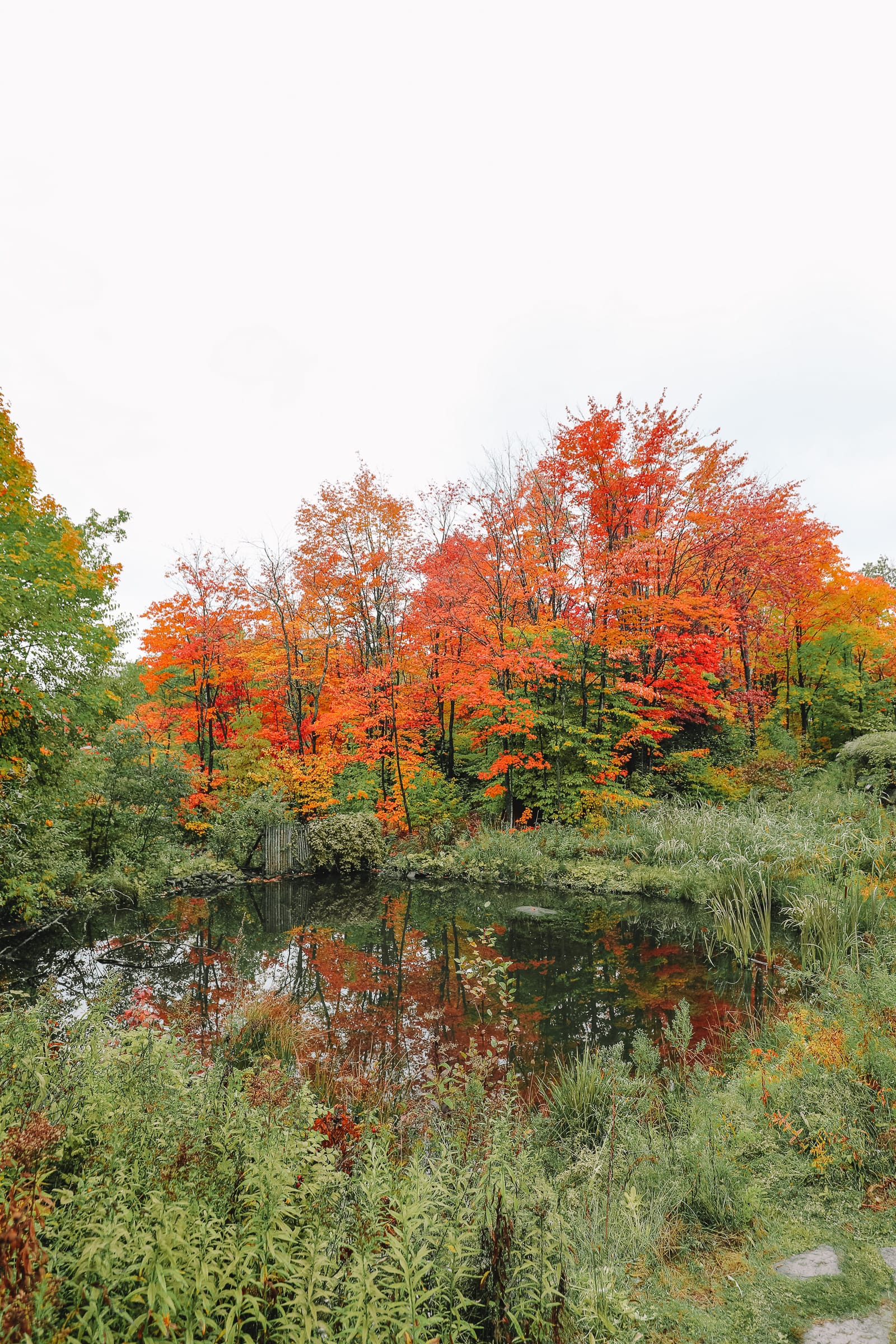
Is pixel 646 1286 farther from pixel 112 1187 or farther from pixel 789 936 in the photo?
pixel 789 936

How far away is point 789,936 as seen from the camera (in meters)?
7.77

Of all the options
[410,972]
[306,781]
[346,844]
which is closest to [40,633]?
[410,972]

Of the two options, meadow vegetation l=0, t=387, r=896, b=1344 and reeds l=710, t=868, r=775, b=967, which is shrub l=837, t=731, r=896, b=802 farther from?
reeds l=710, t=868, r=775, b=967

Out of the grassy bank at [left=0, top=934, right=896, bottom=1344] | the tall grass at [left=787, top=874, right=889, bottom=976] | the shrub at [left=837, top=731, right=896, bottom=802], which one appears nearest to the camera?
the grassy bank at [left=0, top=934, right=896, bottom=1344]

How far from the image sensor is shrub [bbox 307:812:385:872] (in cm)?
1430

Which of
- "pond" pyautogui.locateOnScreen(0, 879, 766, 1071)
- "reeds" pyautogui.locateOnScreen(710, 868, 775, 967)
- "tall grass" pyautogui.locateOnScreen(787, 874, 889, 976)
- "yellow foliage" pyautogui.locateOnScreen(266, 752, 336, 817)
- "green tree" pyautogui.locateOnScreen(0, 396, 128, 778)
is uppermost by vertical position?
"green tree" pyautogui.locateOnScreen(0, 396, 128, 778)

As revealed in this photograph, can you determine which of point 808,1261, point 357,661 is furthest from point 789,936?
point 357,661

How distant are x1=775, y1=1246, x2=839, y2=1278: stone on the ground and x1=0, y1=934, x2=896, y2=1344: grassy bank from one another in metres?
0.04

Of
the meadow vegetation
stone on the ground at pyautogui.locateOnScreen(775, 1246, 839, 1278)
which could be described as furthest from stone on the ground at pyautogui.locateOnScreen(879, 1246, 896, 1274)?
stone on the ground at pyautogui.locateOnScreen(775, 1246, 839, 1278)

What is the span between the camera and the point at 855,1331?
1.99 metres

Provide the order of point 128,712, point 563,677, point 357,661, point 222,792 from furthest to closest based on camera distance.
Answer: point 357,661, point 222,792, point 563,677, point 128,712

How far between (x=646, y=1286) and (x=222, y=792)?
608 inches

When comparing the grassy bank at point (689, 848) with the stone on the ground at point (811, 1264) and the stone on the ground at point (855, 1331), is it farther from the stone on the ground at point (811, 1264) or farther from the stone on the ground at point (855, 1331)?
the stone on the ground at point (855, 1331)

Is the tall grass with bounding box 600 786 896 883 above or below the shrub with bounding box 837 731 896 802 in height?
below
